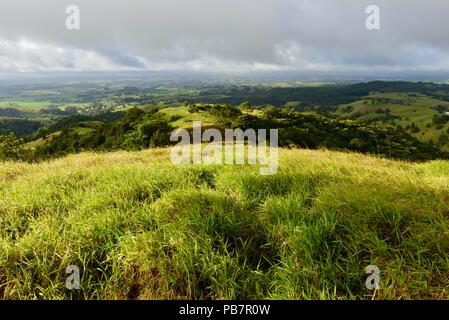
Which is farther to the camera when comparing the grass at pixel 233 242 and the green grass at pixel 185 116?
the green grass at pixel 185 116

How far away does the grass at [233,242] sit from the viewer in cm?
306

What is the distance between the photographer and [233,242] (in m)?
3.73

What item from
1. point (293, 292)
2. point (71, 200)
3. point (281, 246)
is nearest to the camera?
point (293, 292)

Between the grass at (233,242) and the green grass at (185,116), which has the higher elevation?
the green grass at (185,116)

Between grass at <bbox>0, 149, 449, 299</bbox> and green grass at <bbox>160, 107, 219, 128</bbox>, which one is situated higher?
green grass at <bbox>160, 107, 219, 128</bbox>

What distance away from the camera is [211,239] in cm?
349

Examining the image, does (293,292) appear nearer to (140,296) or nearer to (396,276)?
(396,276)

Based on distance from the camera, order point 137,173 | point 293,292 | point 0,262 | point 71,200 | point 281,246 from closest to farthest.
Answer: point 293,292 → point 0,262 → point 281,246 → point 71,200 → point 137,173

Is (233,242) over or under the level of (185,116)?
under

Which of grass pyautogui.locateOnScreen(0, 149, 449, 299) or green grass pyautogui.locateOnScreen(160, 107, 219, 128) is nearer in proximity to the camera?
grass pyautogui.locateOnScreen(0, 149, 449, 299)

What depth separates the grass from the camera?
10.0 ft

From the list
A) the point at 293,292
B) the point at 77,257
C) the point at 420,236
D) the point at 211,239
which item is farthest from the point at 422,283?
the point at 77,257

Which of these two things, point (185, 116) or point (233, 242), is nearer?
point (233, 242)
